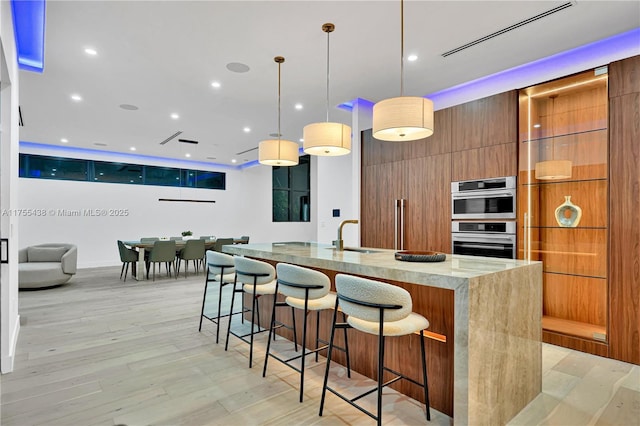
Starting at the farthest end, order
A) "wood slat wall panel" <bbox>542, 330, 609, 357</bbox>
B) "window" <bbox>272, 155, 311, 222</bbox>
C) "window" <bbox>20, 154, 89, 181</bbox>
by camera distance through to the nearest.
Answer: "window" <bbox>272, 155, 311, 222</bbox>, "window" <bbox>20, 154, 89, 181</bbox>, "wood slat wall panel" <bbox>542, 330, 609, 357</bbox>

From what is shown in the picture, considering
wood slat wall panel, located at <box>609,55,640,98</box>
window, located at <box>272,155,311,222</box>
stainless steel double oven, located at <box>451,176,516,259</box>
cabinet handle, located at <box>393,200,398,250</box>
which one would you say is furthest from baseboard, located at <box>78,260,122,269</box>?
wood slat wall panel, located at <box>609,55,640,98</box>

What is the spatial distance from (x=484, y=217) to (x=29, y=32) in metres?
4.93

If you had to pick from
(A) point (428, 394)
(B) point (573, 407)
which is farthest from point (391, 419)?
(B) point (573, 407)

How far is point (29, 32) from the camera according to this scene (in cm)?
325

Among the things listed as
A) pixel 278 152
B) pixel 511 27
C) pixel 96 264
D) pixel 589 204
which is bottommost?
pixel 96 264

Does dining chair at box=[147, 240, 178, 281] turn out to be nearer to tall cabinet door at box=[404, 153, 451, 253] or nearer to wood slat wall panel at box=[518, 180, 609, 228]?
tall cabinet door at box=[404, 153, 451, 253]

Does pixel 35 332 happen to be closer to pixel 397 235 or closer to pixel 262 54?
pixel 262 54

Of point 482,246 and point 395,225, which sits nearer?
point 482,246

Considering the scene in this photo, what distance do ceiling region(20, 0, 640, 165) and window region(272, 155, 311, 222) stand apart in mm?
6082

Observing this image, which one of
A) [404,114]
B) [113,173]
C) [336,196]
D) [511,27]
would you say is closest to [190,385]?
[404,114]

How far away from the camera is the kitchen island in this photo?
1.75m

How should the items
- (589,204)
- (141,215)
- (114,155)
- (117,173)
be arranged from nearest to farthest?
(589,204), (114,155), (117,173), (141,215)

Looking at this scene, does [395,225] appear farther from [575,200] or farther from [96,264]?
[96,264]

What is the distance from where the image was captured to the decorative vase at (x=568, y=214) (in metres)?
3.43
